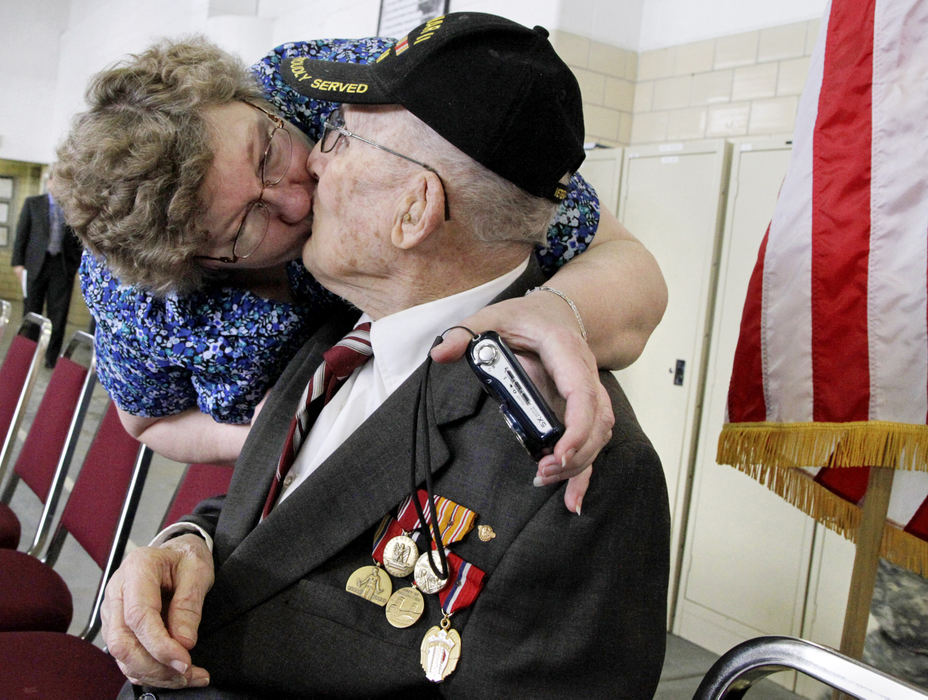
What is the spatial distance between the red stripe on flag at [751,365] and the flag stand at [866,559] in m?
0.31

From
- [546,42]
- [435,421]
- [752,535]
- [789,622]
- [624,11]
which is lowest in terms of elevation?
[789,622]

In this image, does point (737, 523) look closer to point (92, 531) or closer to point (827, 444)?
point (827, 444)

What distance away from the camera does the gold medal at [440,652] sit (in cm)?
104

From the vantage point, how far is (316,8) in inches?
255

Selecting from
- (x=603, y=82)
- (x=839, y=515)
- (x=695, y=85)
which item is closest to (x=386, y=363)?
(x=839, y=515)

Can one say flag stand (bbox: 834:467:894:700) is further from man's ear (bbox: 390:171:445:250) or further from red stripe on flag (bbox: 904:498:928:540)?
man's ear (bbox: 390:171:445:250)

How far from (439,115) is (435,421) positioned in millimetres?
417

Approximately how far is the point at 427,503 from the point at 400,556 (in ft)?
0.26

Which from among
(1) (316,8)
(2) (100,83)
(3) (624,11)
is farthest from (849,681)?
(1) (316,8)

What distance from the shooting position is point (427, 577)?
1.07 m

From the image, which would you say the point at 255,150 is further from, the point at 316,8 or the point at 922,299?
the point at 316,8

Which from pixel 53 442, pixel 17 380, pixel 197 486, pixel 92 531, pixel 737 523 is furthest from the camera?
pixel 737 523

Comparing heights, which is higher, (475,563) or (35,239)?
(35,239)

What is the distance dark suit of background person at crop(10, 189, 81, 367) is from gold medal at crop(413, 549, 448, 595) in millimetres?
7543
